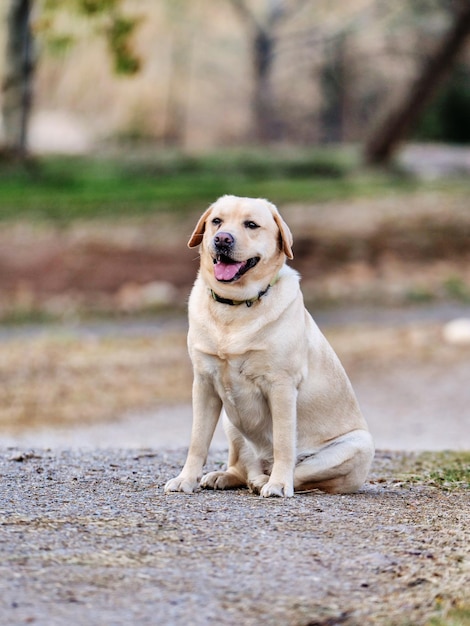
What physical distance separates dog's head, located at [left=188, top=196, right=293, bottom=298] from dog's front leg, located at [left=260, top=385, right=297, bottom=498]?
549 millimetres

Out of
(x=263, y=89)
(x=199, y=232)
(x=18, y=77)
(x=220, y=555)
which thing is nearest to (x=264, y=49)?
(x=263, y=89)

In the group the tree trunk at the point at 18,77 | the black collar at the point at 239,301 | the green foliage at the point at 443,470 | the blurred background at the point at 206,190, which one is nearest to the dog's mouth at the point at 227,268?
the black collar at the point at 239,301

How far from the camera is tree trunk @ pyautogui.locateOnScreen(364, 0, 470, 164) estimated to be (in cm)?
2220

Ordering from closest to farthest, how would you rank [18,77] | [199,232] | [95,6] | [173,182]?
[199,232] < [95,6] < [18,77] < [173,182]

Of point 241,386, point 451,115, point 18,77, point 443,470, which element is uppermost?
point 18,77

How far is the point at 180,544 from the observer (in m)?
4.61

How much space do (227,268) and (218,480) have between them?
3.90 ft

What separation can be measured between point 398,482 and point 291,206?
15015 mm

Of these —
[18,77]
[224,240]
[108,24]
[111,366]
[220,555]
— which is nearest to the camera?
[220,555]

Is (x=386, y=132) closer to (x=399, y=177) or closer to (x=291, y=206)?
(x=399, y=177)

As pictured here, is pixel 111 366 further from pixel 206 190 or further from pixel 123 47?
pixel 206 190

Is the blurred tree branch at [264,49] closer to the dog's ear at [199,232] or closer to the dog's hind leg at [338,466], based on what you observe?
the dog's ear at [199,232]

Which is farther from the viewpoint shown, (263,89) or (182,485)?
(263,89)

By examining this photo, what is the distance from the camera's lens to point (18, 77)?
866 inches
